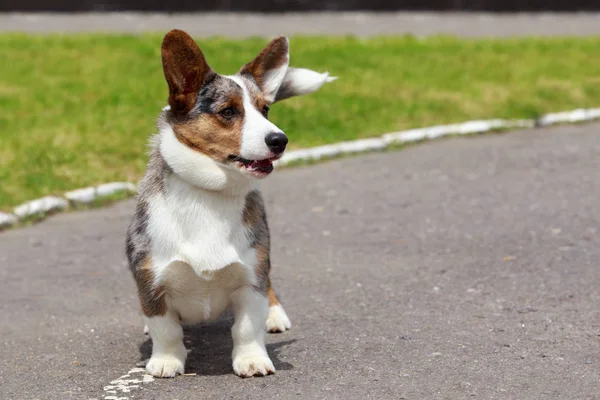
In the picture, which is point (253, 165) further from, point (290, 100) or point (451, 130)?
point (290, 100)

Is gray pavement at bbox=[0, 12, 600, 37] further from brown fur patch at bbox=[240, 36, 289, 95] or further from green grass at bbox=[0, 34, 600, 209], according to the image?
brown fur patch at bbox=[240, 36, 289, 95]

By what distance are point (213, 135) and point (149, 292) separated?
0.78 meters

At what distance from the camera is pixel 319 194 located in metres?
9.12

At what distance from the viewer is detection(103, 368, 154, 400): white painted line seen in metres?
4.94

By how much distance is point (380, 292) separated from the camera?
654 centimetres

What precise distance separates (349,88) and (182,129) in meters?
7.67

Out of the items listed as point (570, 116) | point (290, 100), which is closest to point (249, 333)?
point (290, 100)

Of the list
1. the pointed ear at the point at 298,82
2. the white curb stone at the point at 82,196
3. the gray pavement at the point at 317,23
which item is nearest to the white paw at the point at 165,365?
the pointed ear at the point at 298,82

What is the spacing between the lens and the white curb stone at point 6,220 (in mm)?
8281

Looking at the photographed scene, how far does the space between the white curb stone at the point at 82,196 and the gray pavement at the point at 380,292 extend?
186 mm

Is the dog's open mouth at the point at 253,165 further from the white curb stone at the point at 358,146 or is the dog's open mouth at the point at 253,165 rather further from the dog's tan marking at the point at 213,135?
the white curb stone at the point at 358,146

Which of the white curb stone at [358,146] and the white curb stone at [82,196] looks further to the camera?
the white curb stone at [82,196]

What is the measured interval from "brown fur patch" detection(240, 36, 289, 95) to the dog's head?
0.22 m

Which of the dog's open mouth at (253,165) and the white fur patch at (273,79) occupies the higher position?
the white fur patch at (273,79)
